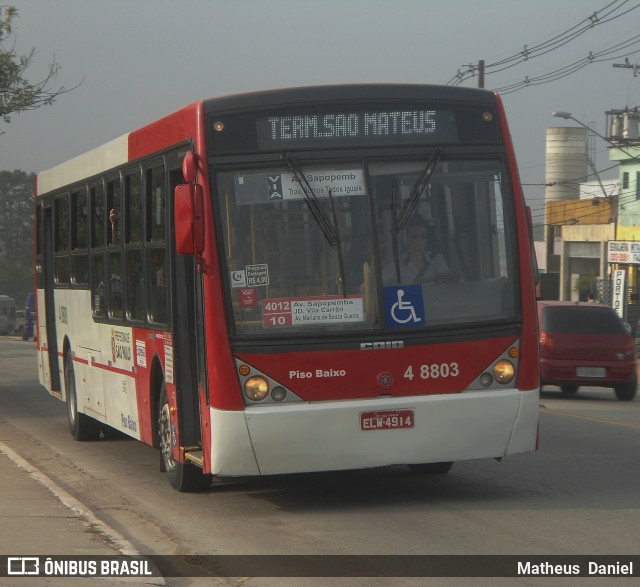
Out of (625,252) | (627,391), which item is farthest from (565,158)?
(627,391)

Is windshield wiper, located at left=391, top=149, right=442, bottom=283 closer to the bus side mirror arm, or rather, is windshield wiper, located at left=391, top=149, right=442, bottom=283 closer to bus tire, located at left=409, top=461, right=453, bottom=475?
the bus side mirror arm

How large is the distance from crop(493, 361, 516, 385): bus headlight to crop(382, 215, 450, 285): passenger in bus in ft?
2.64

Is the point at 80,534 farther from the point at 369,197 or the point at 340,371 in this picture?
the point at 369,197

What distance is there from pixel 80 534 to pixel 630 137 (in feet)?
185

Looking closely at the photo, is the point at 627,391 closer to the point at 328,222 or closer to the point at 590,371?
the point at 590,371

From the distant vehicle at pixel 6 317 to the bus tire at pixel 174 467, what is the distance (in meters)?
71.3

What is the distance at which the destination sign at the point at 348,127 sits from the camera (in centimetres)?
963

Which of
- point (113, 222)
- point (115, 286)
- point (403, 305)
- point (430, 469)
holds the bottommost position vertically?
point (430, 469)

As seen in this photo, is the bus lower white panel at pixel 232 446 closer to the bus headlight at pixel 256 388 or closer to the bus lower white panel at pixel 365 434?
the bus lower white panel at pixel 365 434

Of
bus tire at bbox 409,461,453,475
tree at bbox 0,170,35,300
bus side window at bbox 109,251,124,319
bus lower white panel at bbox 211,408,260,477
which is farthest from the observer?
tree at bbox 0,170,35,300

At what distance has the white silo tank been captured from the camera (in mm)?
84812

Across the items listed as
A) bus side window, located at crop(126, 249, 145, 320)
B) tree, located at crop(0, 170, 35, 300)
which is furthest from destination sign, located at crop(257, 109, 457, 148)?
tree, located at crop(0, 170, 35, 300)

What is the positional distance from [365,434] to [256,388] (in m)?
0.84

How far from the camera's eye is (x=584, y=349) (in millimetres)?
22297
